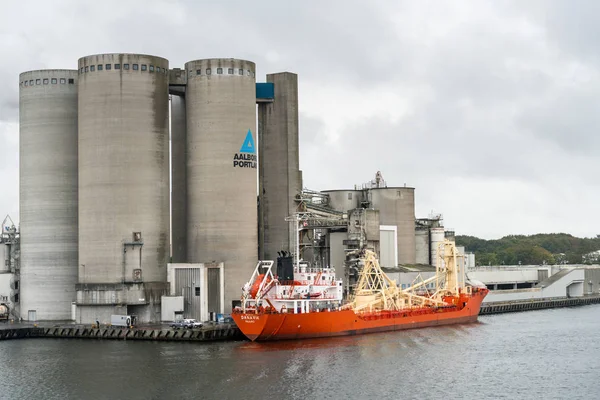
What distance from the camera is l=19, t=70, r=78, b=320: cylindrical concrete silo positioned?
69.7m

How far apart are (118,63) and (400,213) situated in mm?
32327

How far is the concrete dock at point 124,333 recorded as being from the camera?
2372 inches

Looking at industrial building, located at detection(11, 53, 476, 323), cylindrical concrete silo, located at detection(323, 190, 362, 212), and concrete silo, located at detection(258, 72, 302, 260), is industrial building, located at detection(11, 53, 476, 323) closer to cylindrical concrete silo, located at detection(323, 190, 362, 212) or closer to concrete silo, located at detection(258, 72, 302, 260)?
concrete silo, located at detection(258, 72, 302, 260)

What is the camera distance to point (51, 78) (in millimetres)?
70500

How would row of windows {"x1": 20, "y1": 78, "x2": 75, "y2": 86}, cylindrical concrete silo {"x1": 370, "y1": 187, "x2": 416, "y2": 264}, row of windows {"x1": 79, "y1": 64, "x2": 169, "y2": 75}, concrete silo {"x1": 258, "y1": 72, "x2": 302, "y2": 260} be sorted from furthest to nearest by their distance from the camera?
cylindrical concrete silo {"x1": 370, "y1": 187, "x2": 416, "y2": 264} < concrete silo {"x1": 258, "y1": 72, "x2": 302, "y2": 260} < row of windows {"x1": 20, "y1": 78, "x2": 75, "y2": 86} < row of windows {"x1": 79, "y1": 64, "x2": 169, "y2": 75}

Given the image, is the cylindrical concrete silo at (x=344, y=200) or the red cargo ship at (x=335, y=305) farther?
the cylindrical concrete silo at (x=344, y=200)

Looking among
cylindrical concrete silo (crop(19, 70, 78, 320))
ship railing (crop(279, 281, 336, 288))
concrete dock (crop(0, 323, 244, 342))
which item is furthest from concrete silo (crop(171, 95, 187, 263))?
ship railing (crop(279, 281, 336, 288))

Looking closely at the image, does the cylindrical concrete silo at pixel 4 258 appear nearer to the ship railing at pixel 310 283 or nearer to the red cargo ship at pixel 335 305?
the red cargo ship at pixel 335 305

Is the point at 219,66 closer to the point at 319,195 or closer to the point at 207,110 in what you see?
the point at 207,110

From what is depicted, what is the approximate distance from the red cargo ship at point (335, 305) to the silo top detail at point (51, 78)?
64.7 ft

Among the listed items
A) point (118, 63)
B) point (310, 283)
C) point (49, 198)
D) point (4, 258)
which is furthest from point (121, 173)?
point (310, 283)

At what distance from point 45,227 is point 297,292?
20.1 m

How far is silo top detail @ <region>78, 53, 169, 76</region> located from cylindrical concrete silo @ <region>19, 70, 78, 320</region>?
3618 millimetres

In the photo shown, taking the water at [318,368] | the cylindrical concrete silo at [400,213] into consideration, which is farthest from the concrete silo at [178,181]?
the cylindrical concrete silo at [400,213]
